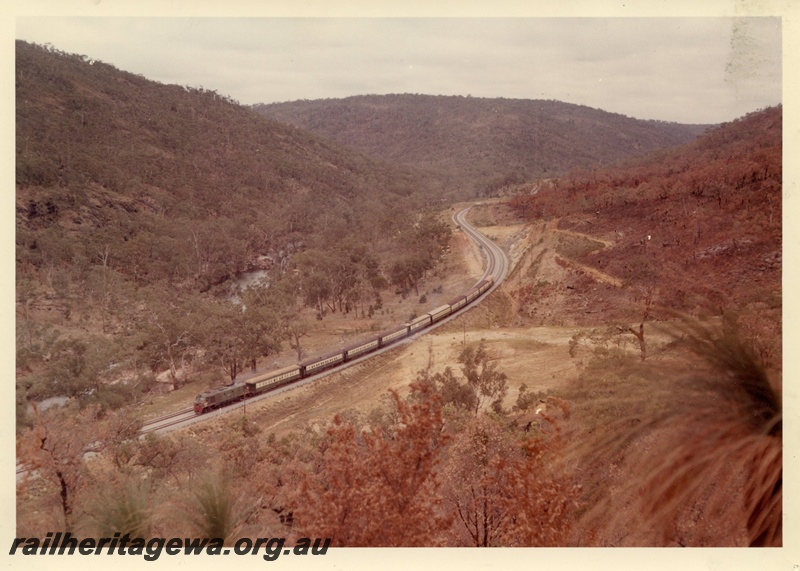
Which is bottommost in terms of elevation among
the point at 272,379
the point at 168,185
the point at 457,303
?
the point at 272,379

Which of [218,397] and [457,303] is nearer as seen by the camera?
[218,397]

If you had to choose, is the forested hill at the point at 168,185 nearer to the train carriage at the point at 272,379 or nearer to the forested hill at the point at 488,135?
the train carriage at the point at 272,379

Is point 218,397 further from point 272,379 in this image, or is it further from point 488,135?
point 488,135

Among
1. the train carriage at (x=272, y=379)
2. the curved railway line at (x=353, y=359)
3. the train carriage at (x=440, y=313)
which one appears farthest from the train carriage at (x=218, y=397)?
the train carriage at (x=440, y=313)

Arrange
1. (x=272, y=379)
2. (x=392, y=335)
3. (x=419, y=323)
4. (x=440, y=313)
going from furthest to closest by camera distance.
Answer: (x=440, y=313) → (x=419, y=323) → (x=392, y=335) → (x=272, y=379)

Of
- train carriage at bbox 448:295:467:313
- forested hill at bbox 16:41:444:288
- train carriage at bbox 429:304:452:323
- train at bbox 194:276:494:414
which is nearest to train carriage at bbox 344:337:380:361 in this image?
train at bbox 194:276:494:414

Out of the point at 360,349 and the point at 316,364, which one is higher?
the point at 360,349

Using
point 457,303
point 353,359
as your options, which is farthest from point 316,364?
point 457,303
